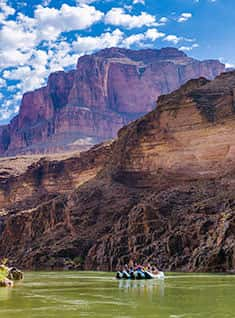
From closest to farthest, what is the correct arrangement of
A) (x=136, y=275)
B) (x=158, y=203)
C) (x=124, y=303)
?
(x=124, y=303)
(x=136, y=275)
(x=158, y=203)

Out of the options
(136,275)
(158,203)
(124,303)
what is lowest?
(124,303)

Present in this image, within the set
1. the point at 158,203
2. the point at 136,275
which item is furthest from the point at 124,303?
the point at 158,203

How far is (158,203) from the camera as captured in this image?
111m

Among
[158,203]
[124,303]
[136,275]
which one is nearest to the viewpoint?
[124,303]

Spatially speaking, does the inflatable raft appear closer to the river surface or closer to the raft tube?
the raft tube

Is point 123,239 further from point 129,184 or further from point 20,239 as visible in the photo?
point 20,239

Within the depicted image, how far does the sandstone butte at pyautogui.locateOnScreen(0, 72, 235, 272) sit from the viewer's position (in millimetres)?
92938

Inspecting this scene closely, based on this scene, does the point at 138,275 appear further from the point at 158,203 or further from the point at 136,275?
the point at 158,203

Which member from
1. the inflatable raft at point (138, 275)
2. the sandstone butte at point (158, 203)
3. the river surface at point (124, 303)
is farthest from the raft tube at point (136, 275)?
the river surface at point (124, 303)

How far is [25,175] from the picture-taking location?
19338 cm

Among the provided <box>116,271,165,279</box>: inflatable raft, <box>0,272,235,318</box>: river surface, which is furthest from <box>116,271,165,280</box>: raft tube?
<box>0,272,235,318</box>: river surface

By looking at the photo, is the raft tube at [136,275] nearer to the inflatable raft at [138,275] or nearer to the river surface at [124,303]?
the inflatable raft at [138,275]

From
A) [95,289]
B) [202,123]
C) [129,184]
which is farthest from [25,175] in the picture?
[95,289]

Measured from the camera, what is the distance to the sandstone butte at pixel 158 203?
92.9m
